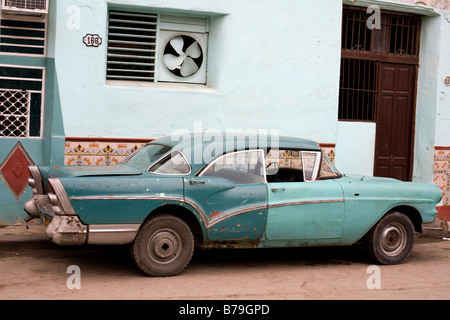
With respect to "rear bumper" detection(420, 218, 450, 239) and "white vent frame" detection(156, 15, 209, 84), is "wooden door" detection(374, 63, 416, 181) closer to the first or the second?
"white vent frame" detection(156, 15, 209, 84)

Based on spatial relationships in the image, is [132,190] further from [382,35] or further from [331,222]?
[382,35]

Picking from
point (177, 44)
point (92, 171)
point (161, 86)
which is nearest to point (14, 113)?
point (161, 86)

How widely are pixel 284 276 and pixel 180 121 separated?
148 inches

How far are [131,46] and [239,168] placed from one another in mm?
3923

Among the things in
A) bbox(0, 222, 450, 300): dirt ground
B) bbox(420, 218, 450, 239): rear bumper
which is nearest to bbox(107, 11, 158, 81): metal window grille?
bbox(0, 222, 450, 300): dirt ground

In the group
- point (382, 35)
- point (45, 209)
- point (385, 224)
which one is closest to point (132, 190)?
point (45, 209)

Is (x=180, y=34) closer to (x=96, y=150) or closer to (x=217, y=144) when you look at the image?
(x=96, y=150)

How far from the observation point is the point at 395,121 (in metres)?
11.8

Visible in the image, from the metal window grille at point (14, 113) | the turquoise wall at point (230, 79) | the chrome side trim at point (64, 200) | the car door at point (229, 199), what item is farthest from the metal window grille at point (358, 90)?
the chrome side trim at point (64, 200)

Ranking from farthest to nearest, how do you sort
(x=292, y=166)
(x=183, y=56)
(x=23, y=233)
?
(x=183, y=56)
(x=23, y=233)
(x=292, y=166)

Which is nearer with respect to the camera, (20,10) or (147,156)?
(147,156)

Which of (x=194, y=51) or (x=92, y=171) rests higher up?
(x=194, y=51)

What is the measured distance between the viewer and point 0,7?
9.05 metres

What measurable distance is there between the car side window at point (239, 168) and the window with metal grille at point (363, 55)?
4.57 metres
